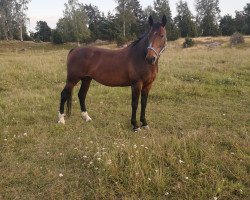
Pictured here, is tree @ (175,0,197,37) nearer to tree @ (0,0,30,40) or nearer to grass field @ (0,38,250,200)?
tree @ (0,0,30,40)

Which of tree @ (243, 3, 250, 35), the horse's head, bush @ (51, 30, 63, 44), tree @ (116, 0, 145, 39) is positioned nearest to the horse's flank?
the horse's head

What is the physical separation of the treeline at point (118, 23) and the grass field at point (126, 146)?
4212 cm

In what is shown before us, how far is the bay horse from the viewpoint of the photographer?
6535 millimetres

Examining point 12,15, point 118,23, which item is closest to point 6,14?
point 12,15

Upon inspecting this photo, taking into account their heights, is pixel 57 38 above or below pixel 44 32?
below

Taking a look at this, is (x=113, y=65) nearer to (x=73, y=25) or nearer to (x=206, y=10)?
(x=73, y=25)

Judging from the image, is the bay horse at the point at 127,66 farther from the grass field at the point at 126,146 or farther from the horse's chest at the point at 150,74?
the grass field at the point at 126,146

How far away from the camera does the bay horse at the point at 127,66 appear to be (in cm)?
654

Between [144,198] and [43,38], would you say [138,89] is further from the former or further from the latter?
[43,38]

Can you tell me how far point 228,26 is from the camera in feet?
203

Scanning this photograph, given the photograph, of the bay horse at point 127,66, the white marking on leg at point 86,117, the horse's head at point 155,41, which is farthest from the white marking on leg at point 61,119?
the horse's head at point 155,41

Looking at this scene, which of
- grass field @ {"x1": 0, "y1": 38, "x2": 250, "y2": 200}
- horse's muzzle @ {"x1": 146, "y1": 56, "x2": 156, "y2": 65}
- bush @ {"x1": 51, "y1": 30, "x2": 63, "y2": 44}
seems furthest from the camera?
bush @ {"x1": 51, "y1": 30, "x2": 63, "y2": 44}

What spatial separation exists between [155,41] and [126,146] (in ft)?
7.59

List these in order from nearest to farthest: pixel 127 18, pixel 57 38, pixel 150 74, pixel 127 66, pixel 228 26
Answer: pixel 150 74 → pixel 127 66 → pixel 57 38 → pixel 127 18 → pixel 228 26
